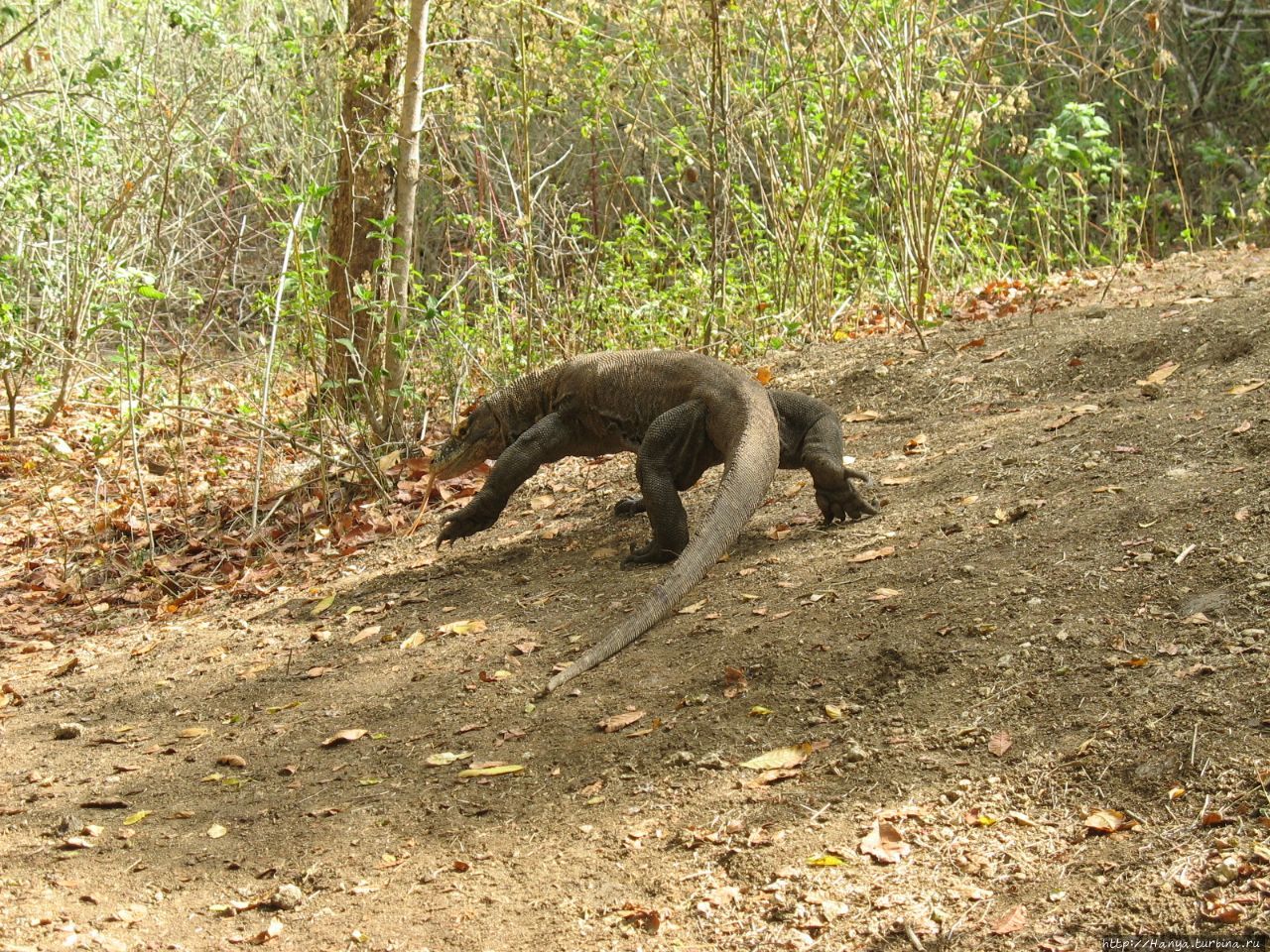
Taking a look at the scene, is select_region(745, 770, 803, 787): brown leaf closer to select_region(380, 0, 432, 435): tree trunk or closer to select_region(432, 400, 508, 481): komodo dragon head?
select_region(432, 400, 508, 481): komodo dragon head

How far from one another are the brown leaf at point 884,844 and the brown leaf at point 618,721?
1.00m

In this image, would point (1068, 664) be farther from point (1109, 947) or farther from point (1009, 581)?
point (1109, 947)

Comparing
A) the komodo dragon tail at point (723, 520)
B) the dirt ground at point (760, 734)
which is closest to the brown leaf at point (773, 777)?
the dirt ground at point (760, 734)

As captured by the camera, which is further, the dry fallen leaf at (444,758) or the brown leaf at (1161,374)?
the brown leaf at (1161,374)

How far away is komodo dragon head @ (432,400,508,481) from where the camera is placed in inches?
250

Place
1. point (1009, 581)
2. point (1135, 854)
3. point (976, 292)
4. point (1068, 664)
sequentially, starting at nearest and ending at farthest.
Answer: point (1135, 854) → point (1068, 664) → point (1009, 581) → point (976, 292)

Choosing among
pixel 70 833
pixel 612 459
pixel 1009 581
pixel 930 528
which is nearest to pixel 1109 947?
pixel 1009 581

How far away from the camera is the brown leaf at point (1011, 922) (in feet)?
8.51

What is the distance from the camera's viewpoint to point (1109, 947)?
8.16 feet

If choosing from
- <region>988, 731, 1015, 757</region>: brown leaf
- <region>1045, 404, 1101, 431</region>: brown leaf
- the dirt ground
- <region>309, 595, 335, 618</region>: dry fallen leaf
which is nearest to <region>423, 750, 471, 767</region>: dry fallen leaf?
the dirt ground

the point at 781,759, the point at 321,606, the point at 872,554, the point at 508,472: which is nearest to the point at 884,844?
the point at 781,759

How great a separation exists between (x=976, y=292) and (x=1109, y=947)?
711cm

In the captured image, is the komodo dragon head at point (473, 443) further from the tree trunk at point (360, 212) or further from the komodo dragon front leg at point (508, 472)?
the tree trunk at point (360, 212)

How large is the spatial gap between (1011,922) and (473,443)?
4259mm
